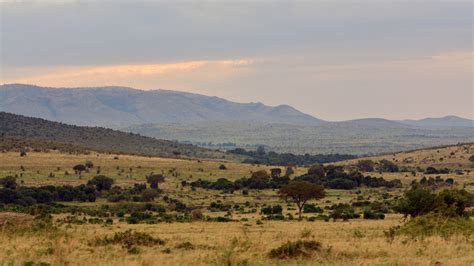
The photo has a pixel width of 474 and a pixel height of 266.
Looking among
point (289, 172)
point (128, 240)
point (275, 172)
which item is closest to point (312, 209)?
point (275, 172)

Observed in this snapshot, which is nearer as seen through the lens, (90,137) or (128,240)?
(128,240)

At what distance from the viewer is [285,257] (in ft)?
72.2

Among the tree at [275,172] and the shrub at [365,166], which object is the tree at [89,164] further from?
the shrub at [365,166]

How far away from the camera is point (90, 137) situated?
163 metres

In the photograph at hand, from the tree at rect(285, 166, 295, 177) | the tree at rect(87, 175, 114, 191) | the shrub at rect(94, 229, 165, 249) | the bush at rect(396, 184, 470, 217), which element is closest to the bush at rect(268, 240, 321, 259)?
the shrub at rect(94, 229, 165, 249)

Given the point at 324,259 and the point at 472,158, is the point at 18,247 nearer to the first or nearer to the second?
the point at 324,259

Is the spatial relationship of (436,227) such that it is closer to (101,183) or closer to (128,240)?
(128,240)

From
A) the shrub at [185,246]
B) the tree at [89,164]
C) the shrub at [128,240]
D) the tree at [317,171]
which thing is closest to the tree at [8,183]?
the tree at [89,164]

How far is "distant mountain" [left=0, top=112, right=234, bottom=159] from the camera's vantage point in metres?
153

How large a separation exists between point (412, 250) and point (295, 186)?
36.9 m

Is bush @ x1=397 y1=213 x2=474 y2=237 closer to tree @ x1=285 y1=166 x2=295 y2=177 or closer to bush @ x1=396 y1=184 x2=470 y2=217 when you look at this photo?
bush @ x1=396 y1=184 x2=470 y2=217

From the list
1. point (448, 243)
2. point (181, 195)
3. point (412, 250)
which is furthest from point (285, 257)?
point (181, 195)

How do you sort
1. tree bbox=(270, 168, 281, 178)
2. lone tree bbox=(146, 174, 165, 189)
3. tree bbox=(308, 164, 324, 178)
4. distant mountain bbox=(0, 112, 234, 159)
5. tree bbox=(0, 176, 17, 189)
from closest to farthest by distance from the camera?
tree bbox=(0, 176, 17, 189) < lone tree bbox=(146, 174, 165, 189) < tree bbox=(308, 164, 324, 178) < tree bbox=(270, 168, 281, 178) < distant mountain bbox=(0, 112, 234, 159)

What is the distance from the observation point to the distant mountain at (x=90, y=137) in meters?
153
